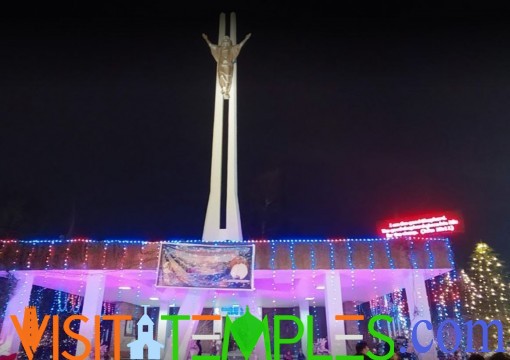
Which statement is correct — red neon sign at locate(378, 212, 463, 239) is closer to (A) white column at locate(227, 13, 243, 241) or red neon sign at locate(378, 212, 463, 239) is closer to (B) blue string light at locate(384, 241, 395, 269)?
(A) white column at locate(227, 13, 243, 241)

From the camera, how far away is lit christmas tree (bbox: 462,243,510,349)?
16.0 m

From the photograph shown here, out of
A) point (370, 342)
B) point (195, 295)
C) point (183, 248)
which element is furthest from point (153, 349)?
point (370, 342)

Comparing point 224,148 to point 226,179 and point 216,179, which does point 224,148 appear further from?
point 216,179

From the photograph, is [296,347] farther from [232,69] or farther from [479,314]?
[232,69]

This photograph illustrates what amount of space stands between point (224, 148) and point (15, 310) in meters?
9.38

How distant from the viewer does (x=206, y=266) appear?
11.0 metres

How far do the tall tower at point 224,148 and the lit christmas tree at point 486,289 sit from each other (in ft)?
32.2

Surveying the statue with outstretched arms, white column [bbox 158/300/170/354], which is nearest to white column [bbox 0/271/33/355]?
white column [bbox 158/300/170/354]

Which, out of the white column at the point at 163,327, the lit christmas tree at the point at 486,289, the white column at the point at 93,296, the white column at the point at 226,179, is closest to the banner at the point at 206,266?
the white column at the point at 93,296

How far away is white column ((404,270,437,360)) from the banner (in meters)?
4.83

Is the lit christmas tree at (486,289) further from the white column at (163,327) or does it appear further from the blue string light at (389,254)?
the white column at (163,327)

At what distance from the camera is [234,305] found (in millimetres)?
20312

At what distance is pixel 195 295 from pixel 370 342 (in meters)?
12.1

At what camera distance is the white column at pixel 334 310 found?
11.0 meters
